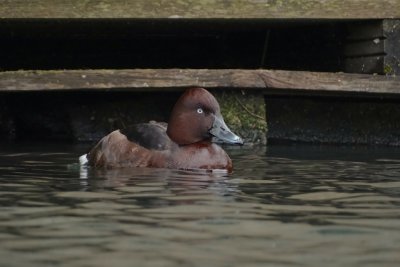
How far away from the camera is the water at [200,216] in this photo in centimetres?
309

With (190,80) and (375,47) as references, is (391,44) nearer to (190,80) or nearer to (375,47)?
(375,47)

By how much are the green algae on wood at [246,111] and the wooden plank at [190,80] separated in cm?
26

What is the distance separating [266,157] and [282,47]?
3.14 m

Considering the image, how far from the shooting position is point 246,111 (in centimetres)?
786

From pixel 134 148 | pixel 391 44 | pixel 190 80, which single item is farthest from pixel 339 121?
pixel 134 148

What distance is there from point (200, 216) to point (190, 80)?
3621mm

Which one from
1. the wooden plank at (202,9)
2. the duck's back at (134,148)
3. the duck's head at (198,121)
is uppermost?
the wooden plank at (202,9)

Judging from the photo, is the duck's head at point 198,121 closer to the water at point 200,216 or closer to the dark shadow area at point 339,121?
the water at point 200,216

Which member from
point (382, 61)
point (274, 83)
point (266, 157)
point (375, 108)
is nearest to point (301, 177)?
point (266, 157)

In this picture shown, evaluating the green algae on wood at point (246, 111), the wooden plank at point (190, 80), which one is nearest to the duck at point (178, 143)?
the wooden plank at point (190, 80)

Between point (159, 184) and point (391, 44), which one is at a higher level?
point (391, 44)

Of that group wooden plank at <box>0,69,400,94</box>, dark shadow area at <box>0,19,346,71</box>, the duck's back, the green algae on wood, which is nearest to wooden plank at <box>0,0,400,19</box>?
wooden plank at <box>0,69,400,94</box>

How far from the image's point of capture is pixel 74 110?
28.0ft

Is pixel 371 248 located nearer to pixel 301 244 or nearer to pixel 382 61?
pixel 301 244
